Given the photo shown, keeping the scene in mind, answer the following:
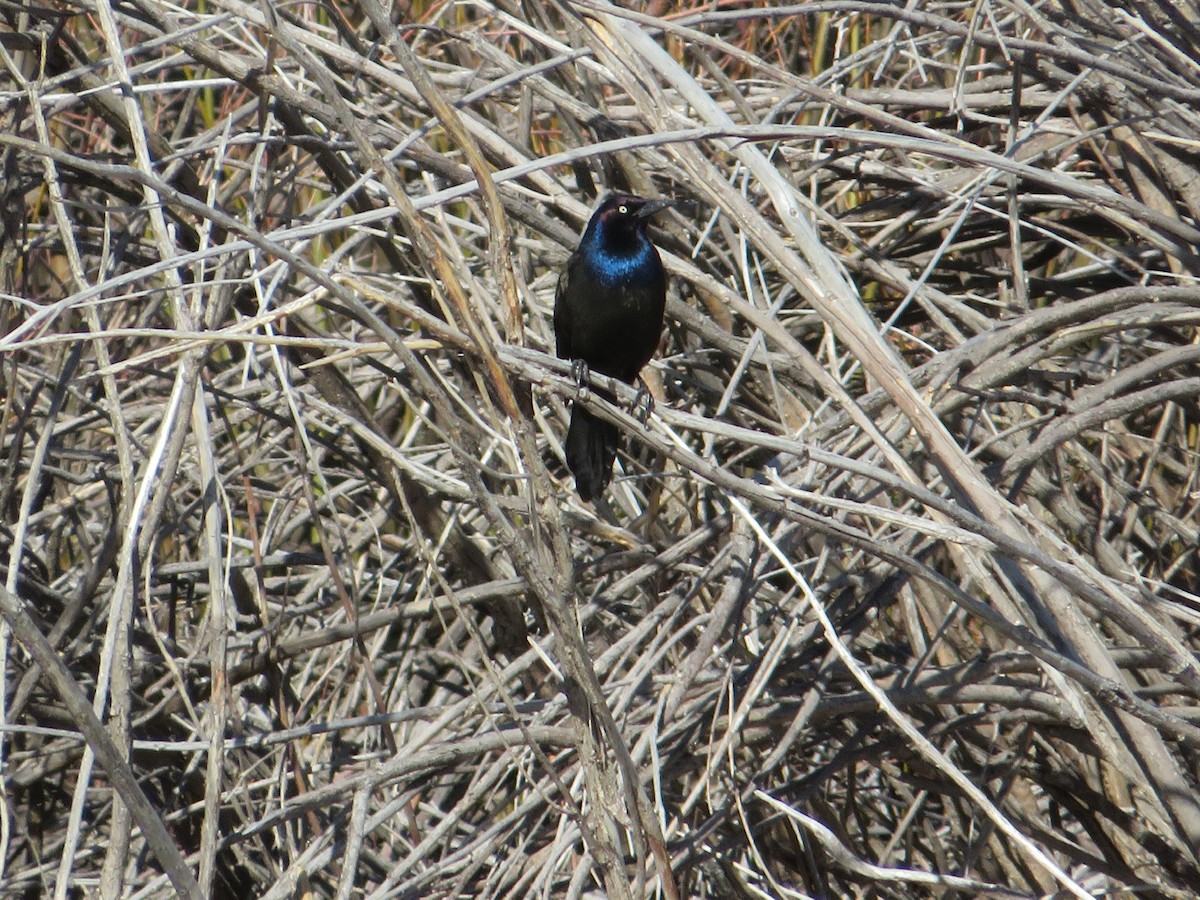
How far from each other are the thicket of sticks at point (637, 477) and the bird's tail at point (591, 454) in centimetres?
8

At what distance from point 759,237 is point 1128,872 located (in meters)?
1.81

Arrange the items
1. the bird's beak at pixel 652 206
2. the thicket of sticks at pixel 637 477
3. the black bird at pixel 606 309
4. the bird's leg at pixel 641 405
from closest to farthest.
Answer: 1. the thicket of sticks at pixel 637 477
2. the bird's leg at pixel 641 405
3. the bird's beak at pixel 652 206
4. the black bird at pixel 606 309

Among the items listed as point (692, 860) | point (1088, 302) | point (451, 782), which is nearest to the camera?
point (1088, 302)

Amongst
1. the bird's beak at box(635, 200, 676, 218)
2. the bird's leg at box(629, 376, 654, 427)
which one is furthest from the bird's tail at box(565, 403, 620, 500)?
the bird's beak at box(635, 200, 676, 218)

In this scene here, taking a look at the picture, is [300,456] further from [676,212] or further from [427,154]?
[676,212]

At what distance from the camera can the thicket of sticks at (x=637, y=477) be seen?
1.86 m

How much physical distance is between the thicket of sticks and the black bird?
94 millimetres

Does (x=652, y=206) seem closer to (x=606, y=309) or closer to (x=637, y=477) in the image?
(x=606, y=309)

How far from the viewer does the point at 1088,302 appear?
249 cm

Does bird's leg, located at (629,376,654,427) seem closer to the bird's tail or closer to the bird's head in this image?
the bird's tail

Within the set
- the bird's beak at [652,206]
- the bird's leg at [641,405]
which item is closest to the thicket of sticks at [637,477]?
the bird's beak at [652,206]

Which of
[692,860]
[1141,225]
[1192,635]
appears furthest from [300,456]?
[1192,635]

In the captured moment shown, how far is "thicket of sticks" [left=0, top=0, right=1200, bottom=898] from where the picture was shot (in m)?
1.86

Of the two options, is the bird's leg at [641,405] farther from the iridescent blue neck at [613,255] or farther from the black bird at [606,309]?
the iridescent blue neck at [613,255]
